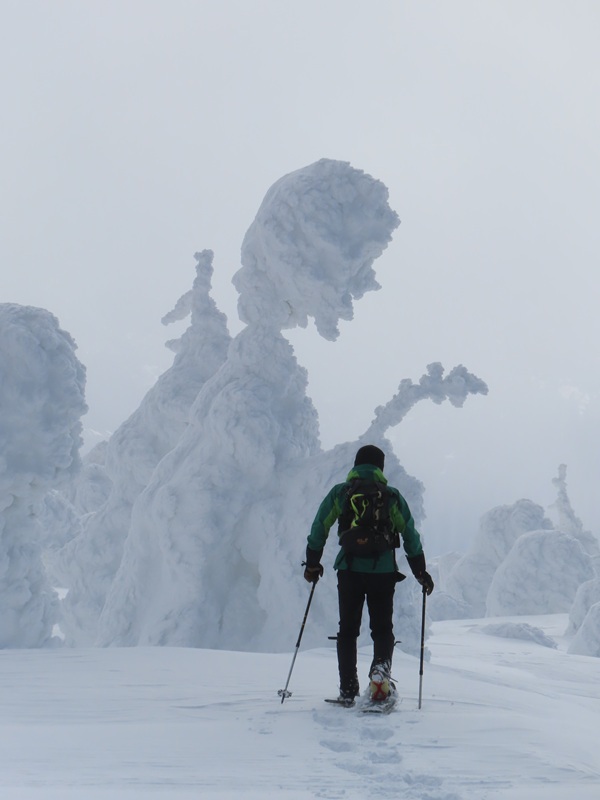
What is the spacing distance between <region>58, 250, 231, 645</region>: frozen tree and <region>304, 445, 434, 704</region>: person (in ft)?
41.2

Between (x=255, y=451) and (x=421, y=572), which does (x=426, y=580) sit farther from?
(x=255, y=451)

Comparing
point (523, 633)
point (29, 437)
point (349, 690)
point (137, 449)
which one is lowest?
point (523, 633)

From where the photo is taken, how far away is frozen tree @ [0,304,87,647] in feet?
31.9

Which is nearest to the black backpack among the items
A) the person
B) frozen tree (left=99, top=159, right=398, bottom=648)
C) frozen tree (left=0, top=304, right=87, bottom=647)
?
the person

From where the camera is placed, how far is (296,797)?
9.89 feet

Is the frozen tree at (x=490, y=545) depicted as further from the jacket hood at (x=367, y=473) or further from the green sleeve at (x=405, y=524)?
the jacket hood at (x=367, y=473)

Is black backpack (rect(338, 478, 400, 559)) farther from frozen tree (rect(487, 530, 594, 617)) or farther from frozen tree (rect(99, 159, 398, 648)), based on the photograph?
frozen tree (rect(487, 530, 594, 617))

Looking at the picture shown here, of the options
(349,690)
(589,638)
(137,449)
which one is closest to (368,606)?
(349,690)

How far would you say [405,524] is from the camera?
502cm

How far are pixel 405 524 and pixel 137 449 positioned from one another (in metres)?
13.5

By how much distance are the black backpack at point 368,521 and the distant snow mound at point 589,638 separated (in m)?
14.5

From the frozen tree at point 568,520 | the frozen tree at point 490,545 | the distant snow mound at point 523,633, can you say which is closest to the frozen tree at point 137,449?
the distant snow mound at point 523,633

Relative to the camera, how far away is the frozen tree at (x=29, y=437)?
9.72 meters

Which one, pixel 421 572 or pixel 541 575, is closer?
pixel 421 572
